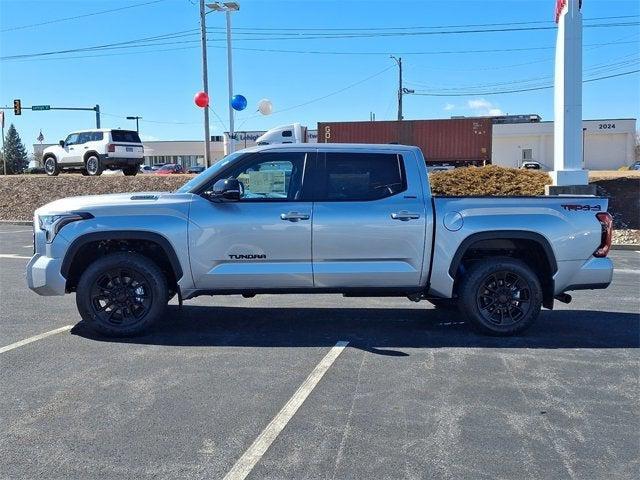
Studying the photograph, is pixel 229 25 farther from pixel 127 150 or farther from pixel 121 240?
pixel 121 240

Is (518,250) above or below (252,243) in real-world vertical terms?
below

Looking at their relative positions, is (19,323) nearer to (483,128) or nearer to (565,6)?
(565,6)

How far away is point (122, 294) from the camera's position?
595 centimetres

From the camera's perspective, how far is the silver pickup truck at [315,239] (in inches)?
228

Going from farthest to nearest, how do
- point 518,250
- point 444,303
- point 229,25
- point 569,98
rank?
point 229,25 < point 569,98 < point 444,303 < point 518,250

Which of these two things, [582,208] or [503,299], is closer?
[582,208]

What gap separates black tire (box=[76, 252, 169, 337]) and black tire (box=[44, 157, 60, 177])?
21.0 metres

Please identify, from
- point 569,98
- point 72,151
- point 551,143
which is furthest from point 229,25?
point 551,143

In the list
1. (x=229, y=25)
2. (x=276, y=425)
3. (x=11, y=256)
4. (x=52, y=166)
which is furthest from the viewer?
(x=52, y=166)

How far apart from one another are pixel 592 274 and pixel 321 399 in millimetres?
3215

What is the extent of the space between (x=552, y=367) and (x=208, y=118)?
2168 cm

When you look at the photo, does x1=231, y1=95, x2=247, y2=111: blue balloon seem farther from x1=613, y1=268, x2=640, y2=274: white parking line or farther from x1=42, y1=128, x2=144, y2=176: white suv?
x1=613, y1=268, x2=640, y2=274: white parking line

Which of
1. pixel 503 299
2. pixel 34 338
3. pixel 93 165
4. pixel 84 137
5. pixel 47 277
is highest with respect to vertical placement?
pixel 84 137

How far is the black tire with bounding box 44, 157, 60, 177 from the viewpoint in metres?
24.8
